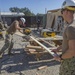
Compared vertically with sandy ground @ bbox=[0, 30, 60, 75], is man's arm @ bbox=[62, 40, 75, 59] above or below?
above

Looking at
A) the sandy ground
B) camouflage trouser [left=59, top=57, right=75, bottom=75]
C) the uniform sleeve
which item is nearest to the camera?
the uniform sleeve

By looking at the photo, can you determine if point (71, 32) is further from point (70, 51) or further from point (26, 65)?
point (26, 65)

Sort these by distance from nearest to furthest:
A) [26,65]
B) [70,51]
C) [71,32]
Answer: [71,32] < [70,51] < [26,65]

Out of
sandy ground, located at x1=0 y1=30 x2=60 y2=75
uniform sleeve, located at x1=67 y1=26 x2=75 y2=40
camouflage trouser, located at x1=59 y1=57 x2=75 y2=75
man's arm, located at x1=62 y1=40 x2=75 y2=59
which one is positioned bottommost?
sandy ground, located at x1=0 y1=30 x2=60 y2=75

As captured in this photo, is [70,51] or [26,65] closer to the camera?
[70,51]

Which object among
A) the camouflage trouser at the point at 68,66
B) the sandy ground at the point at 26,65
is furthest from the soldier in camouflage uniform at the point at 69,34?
the sandy ground at the point at 26,65

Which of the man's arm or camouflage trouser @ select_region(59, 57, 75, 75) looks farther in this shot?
camouflage trouser @ select_region(59, 57, 75, 75)

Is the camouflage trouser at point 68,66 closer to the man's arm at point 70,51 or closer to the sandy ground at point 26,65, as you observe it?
the man's arm at point 70,51

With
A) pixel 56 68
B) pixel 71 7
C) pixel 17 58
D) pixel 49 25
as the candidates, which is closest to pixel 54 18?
pixel 49 25

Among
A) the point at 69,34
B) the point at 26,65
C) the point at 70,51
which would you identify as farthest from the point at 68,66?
the point at 26,65

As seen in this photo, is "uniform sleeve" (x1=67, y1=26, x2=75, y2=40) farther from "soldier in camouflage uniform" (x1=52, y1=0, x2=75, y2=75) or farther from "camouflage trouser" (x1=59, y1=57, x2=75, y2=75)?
"camouflage trouser" (x1=59, y1=57, x2=75, y2=75)

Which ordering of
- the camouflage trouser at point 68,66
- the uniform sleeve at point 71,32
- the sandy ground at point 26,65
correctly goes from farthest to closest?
1. the sandy ground at point 26,65
2. the camouflage trouser at point 68,66
3. the uniform sleeve at point 71,32

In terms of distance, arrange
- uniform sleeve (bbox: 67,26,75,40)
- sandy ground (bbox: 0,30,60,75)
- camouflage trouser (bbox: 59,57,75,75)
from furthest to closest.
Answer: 1. sandy ground (bbox: 0,30,60,75)
2. camouflage trouser (bbox: 59,57,75,75)
3. uniform sleeve (bbox: 67,26,75,40)

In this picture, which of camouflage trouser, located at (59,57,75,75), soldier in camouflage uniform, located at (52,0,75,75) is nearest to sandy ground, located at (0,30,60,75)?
camouflage trouser, located at (59,57,75,75)
